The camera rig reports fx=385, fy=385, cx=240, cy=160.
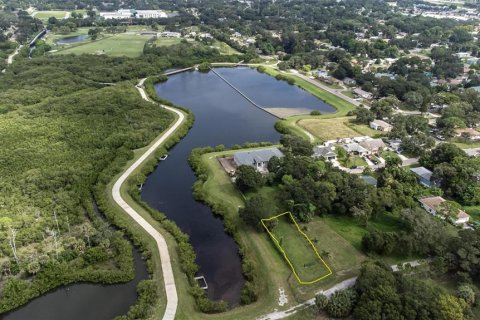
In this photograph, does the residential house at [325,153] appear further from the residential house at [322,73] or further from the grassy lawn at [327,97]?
the residential house at [322,73]

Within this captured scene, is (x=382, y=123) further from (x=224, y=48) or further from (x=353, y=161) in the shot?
(x=224, y=48)

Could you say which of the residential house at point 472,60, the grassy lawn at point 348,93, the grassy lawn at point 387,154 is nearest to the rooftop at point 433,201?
the grassy lawn at point 387,154

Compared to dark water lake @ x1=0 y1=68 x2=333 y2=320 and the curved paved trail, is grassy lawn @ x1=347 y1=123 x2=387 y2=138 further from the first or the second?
the curved paved trail

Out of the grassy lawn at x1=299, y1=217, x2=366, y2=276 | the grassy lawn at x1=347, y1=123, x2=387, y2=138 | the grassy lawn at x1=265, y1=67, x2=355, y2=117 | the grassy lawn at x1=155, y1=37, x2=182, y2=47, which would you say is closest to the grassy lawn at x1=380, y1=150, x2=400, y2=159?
the grassy lawn at x1=347, y1=123, x2=387, y2=138

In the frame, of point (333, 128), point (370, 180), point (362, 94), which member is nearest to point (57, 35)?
point (362, 94)

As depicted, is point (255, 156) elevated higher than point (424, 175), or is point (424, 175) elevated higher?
point (255, 156)
